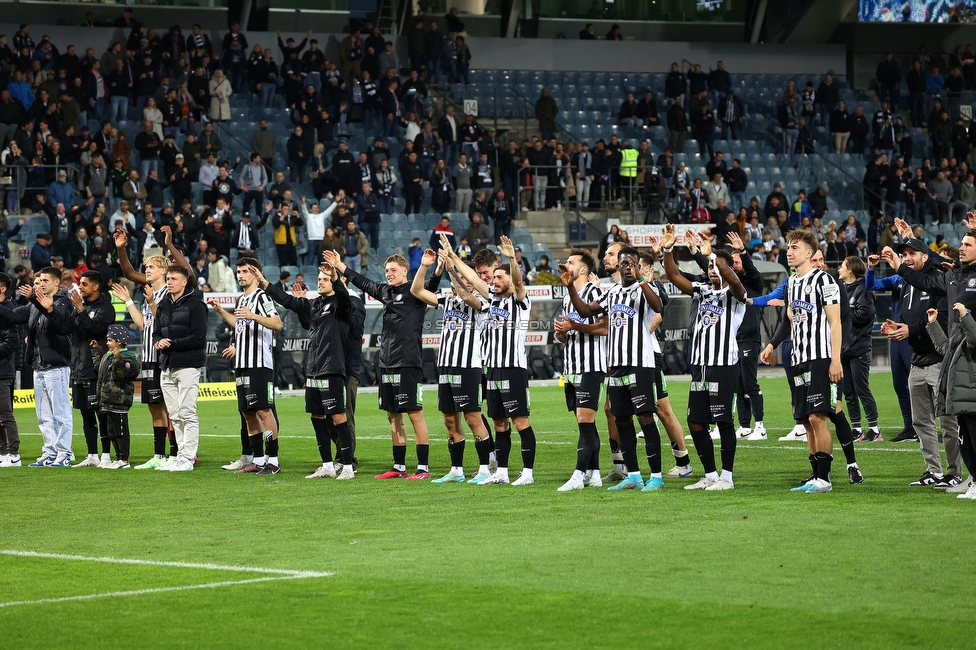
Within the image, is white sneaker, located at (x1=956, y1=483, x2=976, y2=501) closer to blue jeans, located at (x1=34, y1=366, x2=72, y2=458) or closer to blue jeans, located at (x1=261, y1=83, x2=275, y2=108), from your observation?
blue jeans, located at (x1=34, y1=366, x2=72, y2=458)

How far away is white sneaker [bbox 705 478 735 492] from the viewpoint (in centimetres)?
1201

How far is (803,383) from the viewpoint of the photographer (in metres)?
11.7

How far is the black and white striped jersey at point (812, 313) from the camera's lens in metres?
11.6

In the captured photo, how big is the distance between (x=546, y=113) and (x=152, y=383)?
25.8 m

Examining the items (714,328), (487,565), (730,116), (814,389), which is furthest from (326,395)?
(730,116)

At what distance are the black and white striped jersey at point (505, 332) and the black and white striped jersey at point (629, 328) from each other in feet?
2.89

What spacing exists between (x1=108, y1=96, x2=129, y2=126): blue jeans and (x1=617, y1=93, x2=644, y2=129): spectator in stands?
14.9 m

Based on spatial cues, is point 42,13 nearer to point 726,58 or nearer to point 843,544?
point 726,58

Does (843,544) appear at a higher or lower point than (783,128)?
lower

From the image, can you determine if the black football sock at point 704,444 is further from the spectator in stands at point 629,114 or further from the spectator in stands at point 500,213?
the spectator in stands at point 629,114

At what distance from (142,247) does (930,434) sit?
67.8 ft

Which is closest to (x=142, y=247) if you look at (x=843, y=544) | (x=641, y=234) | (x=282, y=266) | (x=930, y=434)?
(x=282, y=266)

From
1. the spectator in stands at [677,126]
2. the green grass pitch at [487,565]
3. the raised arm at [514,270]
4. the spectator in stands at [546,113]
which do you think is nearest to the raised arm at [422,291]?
the raised arm at [514,270]

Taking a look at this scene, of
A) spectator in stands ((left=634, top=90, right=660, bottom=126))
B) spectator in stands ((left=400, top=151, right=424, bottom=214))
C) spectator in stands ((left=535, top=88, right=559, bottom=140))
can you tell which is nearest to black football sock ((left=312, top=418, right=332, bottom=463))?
spectator in stands ((left=400, top=151, right=424, bottom=214))
